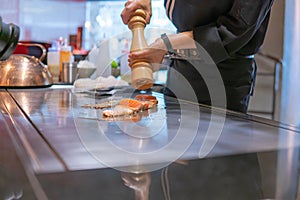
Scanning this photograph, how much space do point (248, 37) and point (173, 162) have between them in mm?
561

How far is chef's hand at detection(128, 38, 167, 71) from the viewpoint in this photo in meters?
0.75

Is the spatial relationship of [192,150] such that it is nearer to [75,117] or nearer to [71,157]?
[71,157]

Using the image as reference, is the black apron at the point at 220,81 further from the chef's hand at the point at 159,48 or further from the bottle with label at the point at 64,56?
the bottle with label at the point at 64,56

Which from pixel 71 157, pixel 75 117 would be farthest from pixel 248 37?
pixel 71 157

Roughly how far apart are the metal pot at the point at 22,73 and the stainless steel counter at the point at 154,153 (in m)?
0.55

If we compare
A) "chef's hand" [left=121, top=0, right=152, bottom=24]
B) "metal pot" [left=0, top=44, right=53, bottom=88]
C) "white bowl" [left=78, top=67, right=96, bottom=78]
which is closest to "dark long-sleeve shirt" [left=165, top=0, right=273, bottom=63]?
"chef's hand" [left=121, top=0, right=152, bottom=24]

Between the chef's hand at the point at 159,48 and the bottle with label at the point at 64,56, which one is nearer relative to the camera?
the chef's hand at the point at 159,48

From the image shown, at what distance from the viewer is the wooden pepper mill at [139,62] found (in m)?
0.74

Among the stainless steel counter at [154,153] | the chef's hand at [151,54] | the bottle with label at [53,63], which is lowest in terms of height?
the stainless steel counter at [154,153]

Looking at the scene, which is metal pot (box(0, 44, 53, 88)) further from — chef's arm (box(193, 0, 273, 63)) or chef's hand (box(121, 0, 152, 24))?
chef's arm (box(193, 0, 273, 63))

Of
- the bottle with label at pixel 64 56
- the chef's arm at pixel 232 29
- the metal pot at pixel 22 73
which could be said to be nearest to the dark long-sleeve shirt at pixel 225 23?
the chef's arm at pixel 232 29

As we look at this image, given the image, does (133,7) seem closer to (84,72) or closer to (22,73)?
(22,73)

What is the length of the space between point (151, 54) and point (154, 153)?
396 mm

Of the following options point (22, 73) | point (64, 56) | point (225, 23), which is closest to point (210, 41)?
point (225, 23)
